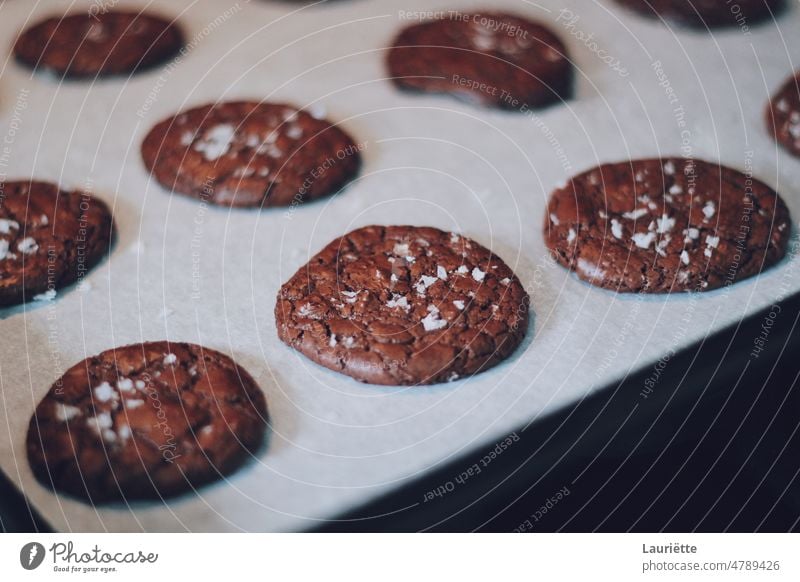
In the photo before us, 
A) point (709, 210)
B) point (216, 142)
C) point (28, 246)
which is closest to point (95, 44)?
point (216, 142)

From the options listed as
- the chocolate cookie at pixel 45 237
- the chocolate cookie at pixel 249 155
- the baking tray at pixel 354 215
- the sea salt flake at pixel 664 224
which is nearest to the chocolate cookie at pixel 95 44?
the baking tray at pixel 354 215

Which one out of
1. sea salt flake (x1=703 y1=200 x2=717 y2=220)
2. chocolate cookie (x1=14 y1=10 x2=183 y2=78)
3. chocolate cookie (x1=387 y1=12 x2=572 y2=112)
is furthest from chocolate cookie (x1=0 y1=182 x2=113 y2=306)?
sea salt flake (x1=703 y1=200 x2=717 y2=220)

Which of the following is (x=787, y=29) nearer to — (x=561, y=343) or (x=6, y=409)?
(x=561, y=343)

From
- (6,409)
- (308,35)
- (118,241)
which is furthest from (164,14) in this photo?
(6,409)

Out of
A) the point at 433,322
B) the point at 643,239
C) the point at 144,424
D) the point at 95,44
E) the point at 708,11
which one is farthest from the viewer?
the point at 708,11

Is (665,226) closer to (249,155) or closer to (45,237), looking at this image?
(249,155)
